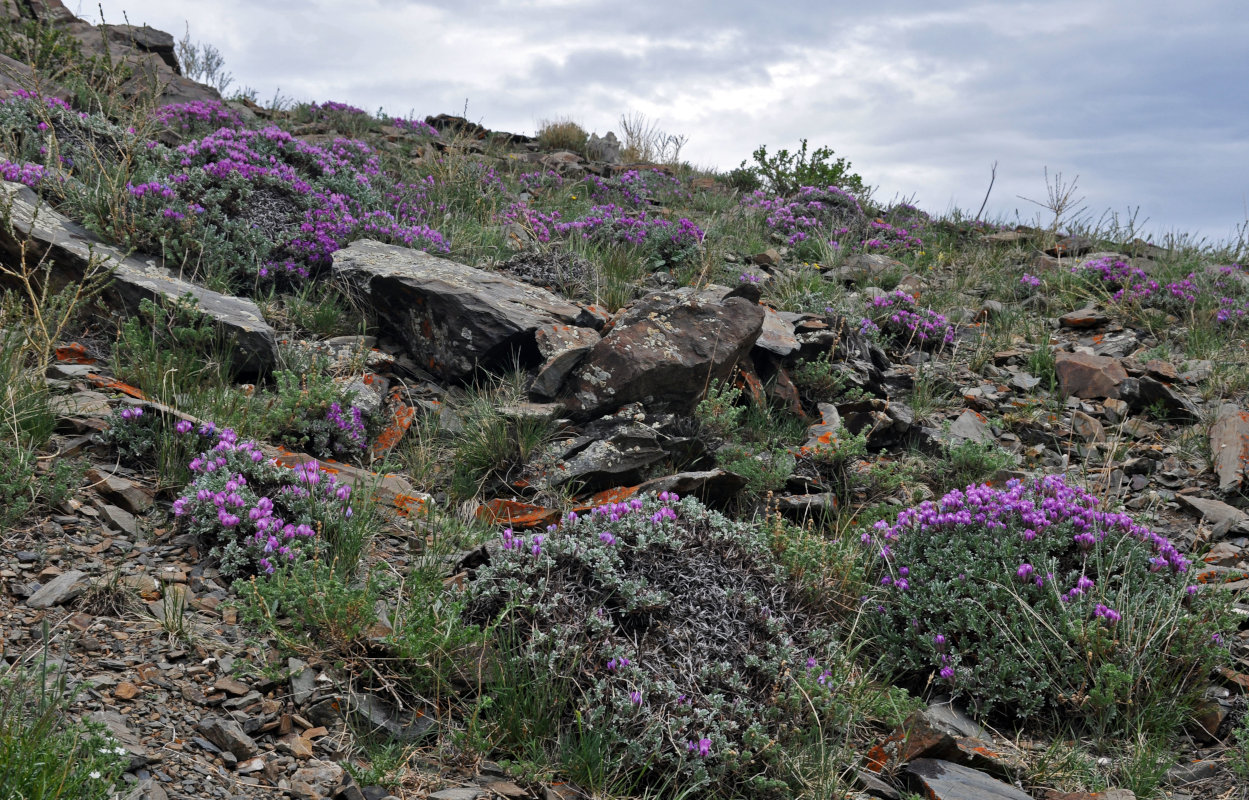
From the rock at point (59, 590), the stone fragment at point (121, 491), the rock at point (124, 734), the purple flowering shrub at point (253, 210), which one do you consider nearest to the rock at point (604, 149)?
the purple flowering shrub at point (253, 210)

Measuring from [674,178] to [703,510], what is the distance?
1215 centimetres

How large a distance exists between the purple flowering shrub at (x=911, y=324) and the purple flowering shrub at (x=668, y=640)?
516 cm

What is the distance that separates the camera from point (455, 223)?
9.61m

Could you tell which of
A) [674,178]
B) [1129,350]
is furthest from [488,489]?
[674,178]

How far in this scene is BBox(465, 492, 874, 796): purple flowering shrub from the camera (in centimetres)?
327

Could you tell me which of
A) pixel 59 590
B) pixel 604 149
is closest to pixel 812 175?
pixel 604 149

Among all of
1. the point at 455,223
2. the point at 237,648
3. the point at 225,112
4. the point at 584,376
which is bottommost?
the point at 237,648

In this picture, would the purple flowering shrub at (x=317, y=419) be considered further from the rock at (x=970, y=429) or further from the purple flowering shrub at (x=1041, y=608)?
the rock at (x=970, y=429)

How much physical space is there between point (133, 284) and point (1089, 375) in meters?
7.98

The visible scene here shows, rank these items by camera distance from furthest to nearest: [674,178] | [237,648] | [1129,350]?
[674,178] < [1129,350] < [237,648]

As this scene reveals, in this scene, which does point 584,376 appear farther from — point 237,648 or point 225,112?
point 225,112

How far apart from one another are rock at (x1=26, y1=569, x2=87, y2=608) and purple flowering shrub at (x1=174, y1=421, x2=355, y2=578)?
1.73 ft

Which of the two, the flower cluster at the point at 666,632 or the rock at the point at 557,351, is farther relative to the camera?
the rock at the point at 557,351

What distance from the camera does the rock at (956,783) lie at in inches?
125
